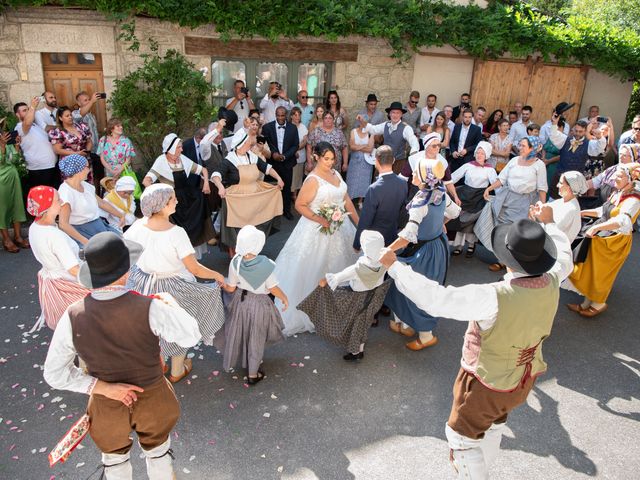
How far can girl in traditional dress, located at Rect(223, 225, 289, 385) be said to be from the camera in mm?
3945

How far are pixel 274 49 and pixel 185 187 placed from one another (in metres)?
4.13

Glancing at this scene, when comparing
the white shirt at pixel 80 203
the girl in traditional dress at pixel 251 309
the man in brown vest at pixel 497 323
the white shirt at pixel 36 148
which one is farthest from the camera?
the white shirt at pixel 36 148

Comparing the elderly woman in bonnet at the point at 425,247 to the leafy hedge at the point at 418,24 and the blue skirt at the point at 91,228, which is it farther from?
the leafy hedge at the point at 418,24

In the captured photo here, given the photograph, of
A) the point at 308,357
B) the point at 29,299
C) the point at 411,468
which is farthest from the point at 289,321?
the point at 29,299

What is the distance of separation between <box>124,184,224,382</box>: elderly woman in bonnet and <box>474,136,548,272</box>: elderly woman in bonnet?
3.74 metres

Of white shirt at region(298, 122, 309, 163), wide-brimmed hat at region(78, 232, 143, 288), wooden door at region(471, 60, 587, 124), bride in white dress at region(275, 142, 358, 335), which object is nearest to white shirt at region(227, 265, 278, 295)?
bride in white dress at region(275, 142, 358, 335)

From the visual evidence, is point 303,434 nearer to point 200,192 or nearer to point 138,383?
point 138,383

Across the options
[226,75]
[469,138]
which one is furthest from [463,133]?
[226,75]

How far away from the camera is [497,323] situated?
2.80m

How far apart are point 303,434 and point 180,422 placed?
94 centimetres

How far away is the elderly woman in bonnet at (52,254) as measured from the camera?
3.88 m

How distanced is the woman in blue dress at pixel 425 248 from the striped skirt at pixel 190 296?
5.62ft

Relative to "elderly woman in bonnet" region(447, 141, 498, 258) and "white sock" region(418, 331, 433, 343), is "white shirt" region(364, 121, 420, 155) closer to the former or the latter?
"elderly woman in bonnet" region(447, 141, 498, 258)

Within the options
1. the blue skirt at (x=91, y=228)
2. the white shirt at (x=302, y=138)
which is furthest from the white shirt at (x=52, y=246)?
the white shirt at (x=302, y=138)
